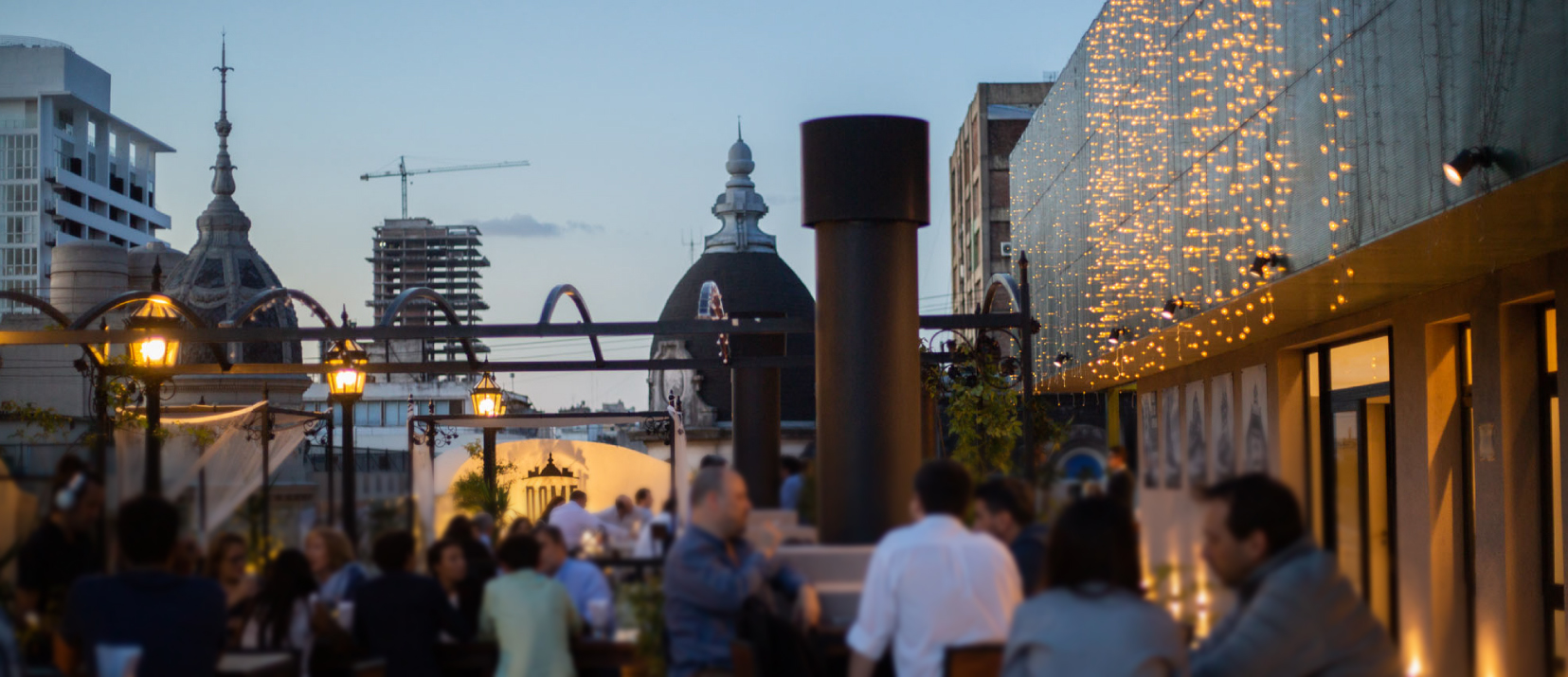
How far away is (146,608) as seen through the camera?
6.19 metres

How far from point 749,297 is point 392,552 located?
50574mm

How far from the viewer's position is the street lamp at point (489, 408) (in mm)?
24406

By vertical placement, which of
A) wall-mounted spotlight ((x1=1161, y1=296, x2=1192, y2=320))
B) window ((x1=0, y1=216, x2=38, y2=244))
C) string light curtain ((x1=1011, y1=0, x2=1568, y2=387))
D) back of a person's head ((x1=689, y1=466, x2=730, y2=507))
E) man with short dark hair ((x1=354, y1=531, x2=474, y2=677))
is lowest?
man with short dark hair ((x1=354, y1=531, x2=474, y2=677))

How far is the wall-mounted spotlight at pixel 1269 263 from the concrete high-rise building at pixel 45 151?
109812 millimetres

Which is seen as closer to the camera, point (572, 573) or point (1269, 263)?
point (572, 573)

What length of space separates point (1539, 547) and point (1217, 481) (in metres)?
Answer: 8.87

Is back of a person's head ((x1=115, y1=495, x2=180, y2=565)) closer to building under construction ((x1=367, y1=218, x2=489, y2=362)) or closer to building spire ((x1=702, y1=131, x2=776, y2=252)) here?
building spire ((x1=702, y1=131, x2=776, y2=252))

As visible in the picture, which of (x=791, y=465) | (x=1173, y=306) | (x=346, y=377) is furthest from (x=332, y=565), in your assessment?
(x=1173, y=306)

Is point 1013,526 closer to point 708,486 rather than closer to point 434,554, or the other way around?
point 708,486

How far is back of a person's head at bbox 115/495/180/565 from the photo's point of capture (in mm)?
6203

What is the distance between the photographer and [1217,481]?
5656 millimetres

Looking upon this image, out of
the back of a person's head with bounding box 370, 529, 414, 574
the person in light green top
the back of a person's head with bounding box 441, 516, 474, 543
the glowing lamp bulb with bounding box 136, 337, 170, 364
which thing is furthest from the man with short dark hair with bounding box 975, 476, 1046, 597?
the glowing lamp bulb with bounding box 136, 337, 170, 364

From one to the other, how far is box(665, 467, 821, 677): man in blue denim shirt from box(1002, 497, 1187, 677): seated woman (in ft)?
6.89

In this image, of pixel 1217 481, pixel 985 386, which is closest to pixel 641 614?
pixel 1217 481
